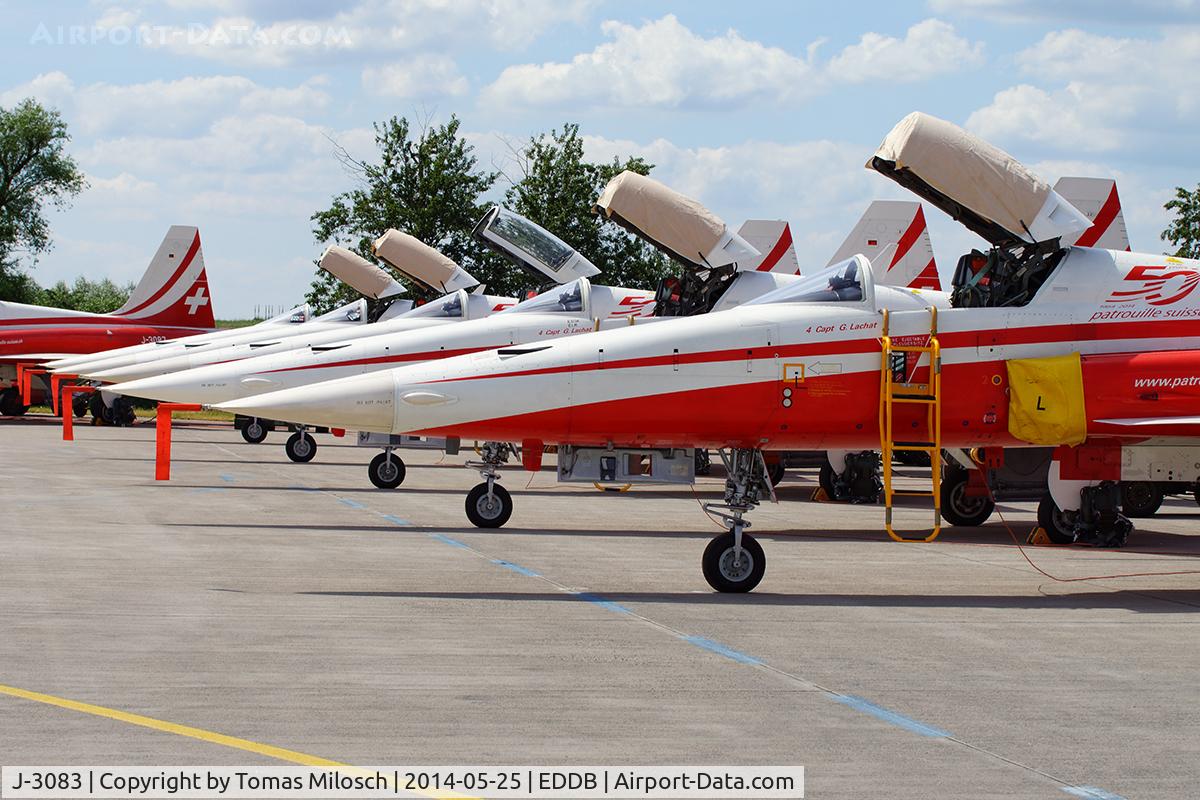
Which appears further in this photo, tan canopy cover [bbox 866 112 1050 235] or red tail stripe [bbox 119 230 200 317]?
red tail stripe [bbox 119 230 200 317]

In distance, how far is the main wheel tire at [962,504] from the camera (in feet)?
56.9

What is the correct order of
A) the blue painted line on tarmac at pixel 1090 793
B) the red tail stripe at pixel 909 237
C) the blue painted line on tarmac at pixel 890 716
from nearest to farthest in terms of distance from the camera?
the blue painted line on tarmac at pixel 1090 793 < the blue painted line on tarmac at pixel 890 716 < the red tail stripe at pixel 909 237

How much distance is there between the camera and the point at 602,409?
10727 millimetres

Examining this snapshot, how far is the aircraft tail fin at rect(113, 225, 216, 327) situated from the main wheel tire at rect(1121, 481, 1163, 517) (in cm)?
3021

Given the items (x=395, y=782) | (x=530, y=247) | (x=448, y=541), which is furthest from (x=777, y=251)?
(x=395, y=782)

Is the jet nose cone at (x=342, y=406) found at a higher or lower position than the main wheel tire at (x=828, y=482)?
higher

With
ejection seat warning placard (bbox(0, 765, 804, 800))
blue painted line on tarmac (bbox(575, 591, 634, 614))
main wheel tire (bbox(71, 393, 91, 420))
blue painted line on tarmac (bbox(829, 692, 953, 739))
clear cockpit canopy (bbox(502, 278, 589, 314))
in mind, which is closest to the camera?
ejection seat warning placard (bbox(0, 765, 804, 800))

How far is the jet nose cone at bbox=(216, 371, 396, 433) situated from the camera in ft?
35.3

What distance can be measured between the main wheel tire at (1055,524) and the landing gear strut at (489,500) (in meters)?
5.63

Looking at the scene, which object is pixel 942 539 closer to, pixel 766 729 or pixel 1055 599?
pixel 1055 599

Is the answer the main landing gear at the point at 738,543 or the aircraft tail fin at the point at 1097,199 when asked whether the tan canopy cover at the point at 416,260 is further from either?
the main landing gear at the point at 738,543

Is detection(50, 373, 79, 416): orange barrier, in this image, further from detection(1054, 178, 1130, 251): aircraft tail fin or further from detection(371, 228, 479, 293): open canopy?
detection(1054, 178, 1130, 251): aircraft tail fin

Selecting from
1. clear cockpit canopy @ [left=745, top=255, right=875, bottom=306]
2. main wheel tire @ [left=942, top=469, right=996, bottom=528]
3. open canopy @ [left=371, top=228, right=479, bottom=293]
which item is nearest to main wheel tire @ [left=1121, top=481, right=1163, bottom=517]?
main wheel tire @ [left=942, top=469, right=996, bottom=528]

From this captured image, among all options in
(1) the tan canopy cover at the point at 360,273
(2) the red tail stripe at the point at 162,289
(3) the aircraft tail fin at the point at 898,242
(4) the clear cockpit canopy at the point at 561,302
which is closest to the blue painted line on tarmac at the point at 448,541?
(4) the clear cockpit canopy at the point at 561,302
